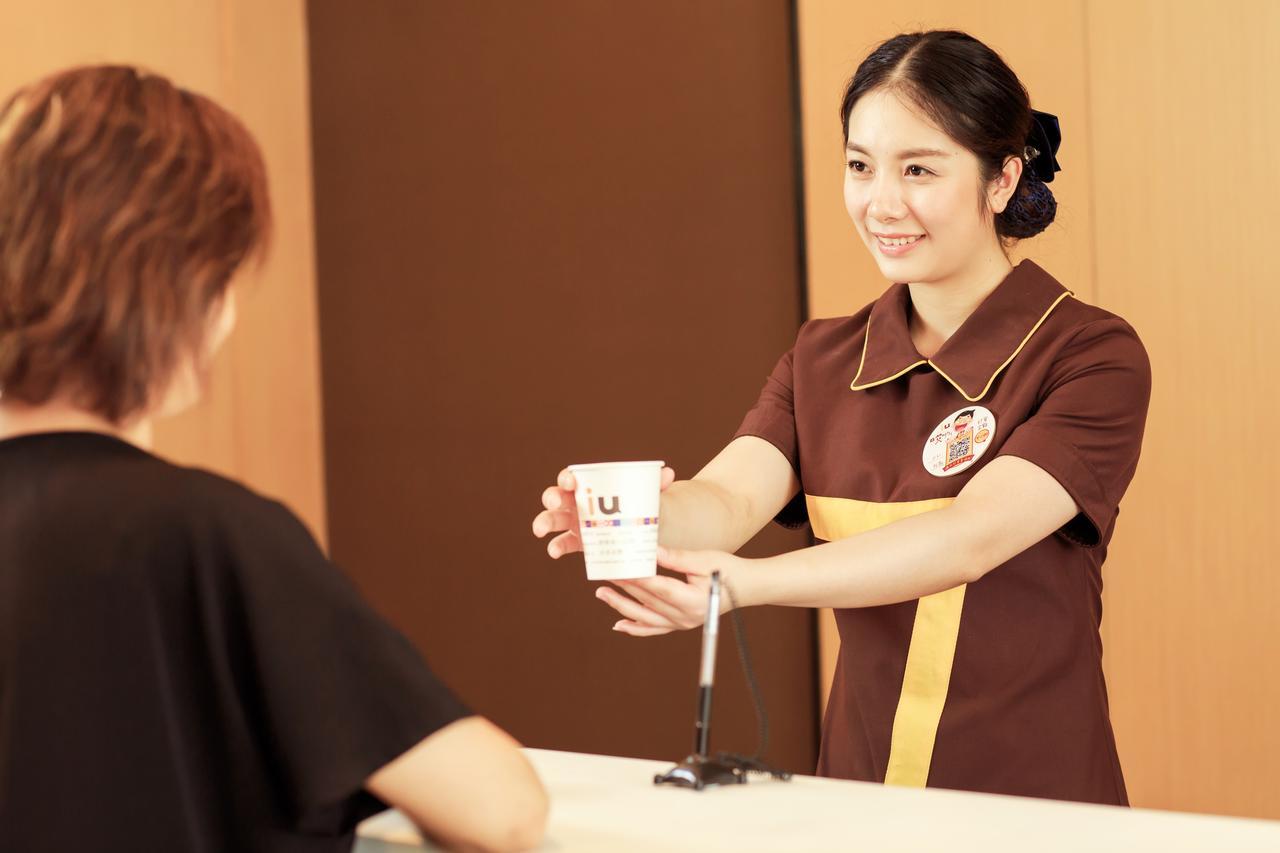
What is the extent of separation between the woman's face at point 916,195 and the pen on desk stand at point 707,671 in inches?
26.6

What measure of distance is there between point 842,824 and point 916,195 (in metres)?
0.88

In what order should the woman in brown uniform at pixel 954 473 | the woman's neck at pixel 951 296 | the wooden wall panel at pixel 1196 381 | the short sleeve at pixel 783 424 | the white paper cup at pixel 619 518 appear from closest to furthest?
the white paper cup at pixel 619 518, the woman in brown uniform at pixel 954 473, the woman's neck at pixel 951 296, the short sleeve at pixel 783 424, the wooden wall panel at pixel 1196 381

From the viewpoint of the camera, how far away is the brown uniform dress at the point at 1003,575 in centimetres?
151

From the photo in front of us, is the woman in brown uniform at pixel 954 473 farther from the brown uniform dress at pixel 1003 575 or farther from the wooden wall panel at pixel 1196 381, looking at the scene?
the wooden wall panel at pixel 1196 381

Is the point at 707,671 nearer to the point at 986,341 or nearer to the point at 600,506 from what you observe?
the point at 600,506

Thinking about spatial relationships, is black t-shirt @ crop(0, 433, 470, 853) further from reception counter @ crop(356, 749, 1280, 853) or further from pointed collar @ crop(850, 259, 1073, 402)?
pointed collar @ crop(850, 259, 1073, 402)

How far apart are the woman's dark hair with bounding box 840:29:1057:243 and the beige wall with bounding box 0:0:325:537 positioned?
1988 mm

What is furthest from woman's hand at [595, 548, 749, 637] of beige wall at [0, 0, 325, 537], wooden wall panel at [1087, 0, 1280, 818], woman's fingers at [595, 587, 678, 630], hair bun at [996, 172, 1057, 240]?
beige wall at [0, 0, 325, 537]

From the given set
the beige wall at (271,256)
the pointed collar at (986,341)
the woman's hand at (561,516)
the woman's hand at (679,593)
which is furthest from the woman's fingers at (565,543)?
the beige wall at (271,256)

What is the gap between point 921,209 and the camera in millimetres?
1613

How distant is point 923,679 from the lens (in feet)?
5.16

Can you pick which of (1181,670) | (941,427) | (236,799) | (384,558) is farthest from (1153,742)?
(236,799)

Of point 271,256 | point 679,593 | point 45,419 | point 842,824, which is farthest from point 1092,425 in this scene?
point 271,256

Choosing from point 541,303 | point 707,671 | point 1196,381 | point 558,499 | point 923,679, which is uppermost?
point 541,303
